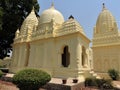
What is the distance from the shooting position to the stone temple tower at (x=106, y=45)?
63.1 ft

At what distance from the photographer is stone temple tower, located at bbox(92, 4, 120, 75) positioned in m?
19.2

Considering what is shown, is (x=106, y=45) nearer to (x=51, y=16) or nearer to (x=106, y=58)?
(x=106, y=58)

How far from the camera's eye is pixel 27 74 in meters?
8.20

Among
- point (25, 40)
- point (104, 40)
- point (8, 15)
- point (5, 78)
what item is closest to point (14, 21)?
point (8, 15)

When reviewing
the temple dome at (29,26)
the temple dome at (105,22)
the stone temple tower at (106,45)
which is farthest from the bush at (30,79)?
the temple dome at (105,22)

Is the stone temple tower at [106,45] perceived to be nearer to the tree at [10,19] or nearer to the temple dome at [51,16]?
the temple dome at [51,16]

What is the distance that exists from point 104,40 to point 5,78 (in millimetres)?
14485

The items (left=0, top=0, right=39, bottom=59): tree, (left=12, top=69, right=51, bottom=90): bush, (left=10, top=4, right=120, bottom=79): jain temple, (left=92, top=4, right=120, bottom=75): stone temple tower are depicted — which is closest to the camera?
(left=12, top=69, right=51, bottom=90): bush

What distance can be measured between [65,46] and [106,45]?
7.88 meters

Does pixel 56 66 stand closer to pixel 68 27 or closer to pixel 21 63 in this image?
pixel 68 27

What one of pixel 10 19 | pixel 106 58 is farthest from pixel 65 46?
pixel 10 19

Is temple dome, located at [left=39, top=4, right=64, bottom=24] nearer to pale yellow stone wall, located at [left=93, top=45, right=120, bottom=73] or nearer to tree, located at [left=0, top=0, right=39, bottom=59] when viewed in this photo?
tree, located at [left=0, top=0, right=39, bottom=59]

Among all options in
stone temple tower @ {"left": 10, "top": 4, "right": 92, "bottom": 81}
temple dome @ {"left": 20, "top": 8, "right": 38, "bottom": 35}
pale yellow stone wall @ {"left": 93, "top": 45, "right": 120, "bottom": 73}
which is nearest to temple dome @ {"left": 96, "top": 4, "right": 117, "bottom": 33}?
pale yellow stone wall @ {"left": 93, "top": 45, "right": 120, "bottom": 73}

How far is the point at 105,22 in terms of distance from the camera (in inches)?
888
